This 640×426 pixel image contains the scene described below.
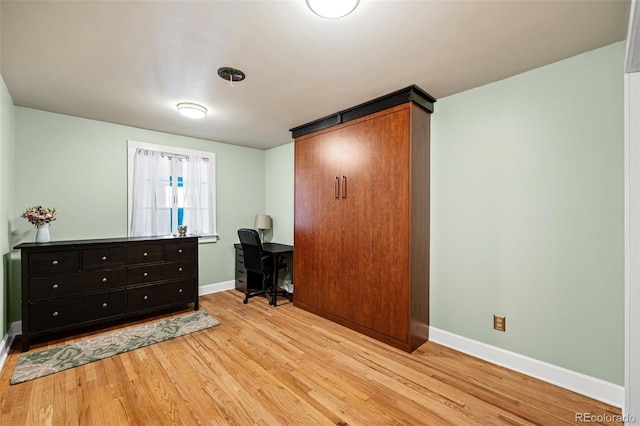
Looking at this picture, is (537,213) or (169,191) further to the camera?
(169,191)

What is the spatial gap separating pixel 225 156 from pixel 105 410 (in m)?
3.59

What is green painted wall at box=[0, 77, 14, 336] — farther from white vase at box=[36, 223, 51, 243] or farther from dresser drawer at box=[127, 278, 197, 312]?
dresser drawer at box=[127, 278, 197, 312]

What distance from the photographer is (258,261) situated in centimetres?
379

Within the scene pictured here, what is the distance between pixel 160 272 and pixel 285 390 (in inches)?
88.7

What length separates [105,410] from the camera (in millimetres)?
1808

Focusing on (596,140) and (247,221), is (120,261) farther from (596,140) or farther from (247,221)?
(596,140)

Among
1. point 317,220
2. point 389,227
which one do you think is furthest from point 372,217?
point 317,220

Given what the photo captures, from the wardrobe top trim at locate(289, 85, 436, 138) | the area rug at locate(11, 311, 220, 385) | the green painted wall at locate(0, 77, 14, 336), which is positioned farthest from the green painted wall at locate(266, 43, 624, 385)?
the green painted wall at locate(0, 77, 14, 336)

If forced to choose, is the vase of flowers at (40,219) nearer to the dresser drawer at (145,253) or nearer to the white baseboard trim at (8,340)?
the dresser drawer at (145,253)

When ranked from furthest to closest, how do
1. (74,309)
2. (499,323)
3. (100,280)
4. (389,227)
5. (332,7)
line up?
(100,280)
(74,309)
(389,227)
(499,323)
(332,7)

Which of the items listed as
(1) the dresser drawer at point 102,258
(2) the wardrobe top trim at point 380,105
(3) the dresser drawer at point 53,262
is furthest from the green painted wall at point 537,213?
(3) the dresser drawer at point 53,262

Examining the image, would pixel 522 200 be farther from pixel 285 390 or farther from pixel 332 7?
pixel 285 390

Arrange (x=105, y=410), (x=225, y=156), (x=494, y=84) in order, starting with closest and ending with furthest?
(x=105, y=410) → (x=494, y=84) → (x=225, y=156)

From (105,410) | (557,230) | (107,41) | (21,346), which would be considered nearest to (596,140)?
(557,230)
